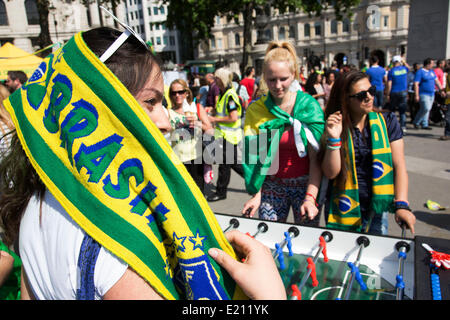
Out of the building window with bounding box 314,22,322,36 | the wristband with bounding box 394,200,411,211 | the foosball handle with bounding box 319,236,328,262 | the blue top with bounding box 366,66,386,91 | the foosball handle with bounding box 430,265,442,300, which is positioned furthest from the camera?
the building window with bounding box 314,22,322,36

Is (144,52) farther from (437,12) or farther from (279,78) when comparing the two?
(437,12)

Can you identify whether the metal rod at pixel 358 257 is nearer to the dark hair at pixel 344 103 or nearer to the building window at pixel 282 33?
the dark hair at pixel 344 103

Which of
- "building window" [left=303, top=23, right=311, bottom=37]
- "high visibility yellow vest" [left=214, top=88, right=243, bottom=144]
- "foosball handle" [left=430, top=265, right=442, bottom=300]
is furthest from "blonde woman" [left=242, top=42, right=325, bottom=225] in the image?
"building window" [left=303, top=23, right=311, bottom=37]

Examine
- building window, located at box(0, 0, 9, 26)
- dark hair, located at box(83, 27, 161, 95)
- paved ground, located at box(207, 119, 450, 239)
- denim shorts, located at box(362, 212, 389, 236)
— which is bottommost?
paved ground, located at box(207, 119, 450, 239)

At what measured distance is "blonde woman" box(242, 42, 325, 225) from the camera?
2.68 m

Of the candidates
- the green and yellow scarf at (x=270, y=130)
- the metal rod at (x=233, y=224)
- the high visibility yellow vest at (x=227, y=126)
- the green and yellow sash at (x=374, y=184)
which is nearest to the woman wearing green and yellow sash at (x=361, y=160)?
the green and yellow sash at (x=374, y=184)

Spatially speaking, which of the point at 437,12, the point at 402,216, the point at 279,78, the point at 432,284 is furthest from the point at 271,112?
the point at 437,12

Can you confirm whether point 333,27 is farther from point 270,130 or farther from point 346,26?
point 270,130

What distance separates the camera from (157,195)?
0.83 m

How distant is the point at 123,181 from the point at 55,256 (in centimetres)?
25

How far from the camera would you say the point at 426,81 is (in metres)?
9.33

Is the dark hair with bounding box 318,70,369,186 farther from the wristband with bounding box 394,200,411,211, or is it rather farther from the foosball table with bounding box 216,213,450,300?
the foosball table with bounding box 216,213,450,300

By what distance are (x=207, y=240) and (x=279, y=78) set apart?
81.2 inches

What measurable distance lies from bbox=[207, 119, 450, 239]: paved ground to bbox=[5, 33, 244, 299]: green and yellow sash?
Result: 12.8ft
